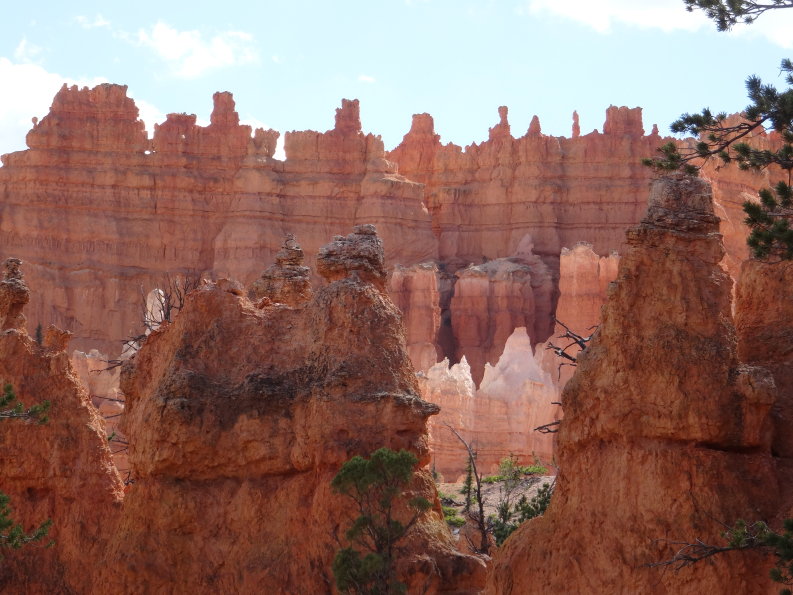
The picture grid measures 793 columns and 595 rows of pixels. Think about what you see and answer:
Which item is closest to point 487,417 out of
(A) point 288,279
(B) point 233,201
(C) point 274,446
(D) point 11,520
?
(A) point 288,279

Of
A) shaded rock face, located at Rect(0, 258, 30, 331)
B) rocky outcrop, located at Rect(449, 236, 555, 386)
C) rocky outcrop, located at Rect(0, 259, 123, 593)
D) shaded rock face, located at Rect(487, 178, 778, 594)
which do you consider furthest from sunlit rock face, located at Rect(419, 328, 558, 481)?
shaded rock face, located at Rect(487, 178, 778, 594)

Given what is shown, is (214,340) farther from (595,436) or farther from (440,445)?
(440,445)

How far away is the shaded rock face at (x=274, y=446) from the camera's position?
13672 millimetres

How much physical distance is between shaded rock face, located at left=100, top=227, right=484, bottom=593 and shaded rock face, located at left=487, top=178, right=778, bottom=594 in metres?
1.64

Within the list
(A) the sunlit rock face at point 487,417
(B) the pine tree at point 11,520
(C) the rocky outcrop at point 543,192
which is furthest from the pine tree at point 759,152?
(C) the rocky outcrop at point 543,192

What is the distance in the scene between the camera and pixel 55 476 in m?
Result: 16.4

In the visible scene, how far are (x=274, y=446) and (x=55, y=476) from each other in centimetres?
348

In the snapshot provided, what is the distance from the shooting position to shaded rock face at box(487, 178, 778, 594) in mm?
11562

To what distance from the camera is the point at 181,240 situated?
211ft

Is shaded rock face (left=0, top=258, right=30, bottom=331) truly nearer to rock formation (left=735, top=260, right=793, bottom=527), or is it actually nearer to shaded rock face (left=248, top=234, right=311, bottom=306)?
shaded rock face (left=248, top=234, right=311, bottom=306)

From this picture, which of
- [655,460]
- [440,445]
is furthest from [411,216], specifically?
[655,460]

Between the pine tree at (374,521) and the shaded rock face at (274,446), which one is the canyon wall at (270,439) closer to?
the shaded rock face at (274,446)

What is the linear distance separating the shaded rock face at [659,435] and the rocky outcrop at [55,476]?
5.46 m

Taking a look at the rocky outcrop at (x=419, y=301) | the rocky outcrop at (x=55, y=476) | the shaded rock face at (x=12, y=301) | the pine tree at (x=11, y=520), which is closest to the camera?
the pine tree at (x=11, y=520)
